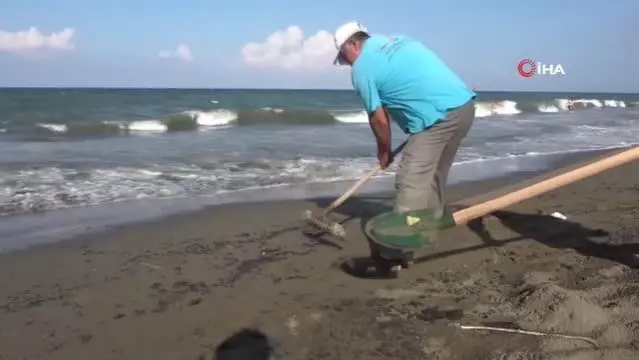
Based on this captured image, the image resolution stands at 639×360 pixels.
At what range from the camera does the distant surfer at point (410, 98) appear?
4113 millimetres

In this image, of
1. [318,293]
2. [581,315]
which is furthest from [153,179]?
[581,315]

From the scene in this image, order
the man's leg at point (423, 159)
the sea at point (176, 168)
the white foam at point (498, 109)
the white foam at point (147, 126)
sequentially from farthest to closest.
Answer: the white foam at point (498, 109), the white foam at point (147, 126), the sea at point (176, 168), the man's leg at point (423, 159)

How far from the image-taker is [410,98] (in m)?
4.22

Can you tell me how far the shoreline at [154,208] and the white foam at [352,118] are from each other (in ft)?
55.3

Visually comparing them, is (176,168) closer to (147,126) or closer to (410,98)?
(410,98)

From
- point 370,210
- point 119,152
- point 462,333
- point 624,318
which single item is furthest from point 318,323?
point 119,152

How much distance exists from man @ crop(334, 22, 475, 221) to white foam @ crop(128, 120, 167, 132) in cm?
1797

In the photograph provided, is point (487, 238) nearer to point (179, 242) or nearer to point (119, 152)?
point (179, 242)

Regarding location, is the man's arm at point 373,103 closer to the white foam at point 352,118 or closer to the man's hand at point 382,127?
the man's hand at point 382,127

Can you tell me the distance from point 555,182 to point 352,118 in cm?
2475

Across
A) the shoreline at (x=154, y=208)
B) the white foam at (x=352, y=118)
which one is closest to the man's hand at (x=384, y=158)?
the shoreline at (x=154, y=208)

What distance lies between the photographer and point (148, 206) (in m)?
7.16

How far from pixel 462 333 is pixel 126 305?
7.05 ft

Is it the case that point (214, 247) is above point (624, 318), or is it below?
below
